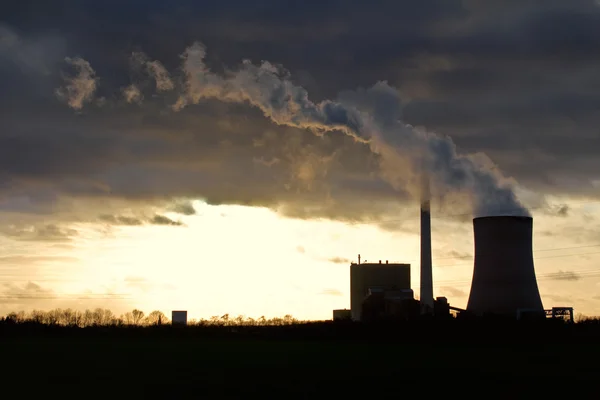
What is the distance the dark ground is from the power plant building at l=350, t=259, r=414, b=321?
2489cm

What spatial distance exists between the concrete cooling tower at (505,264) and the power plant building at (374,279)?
26014 millimetres

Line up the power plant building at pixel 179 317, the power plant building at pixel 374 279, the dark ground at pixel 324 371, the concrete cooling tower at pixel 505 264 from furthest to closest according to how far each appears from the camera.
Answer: the power plant building at pixel 179 317, the power plant building at pixel 374 279, the concrete cooling tower at pixel 505 264, the dark ground at pixel 324 371

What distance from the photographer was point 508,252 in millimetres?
53375

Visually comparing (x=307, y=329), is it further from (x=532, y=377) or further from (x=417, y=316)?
(x=532, y=377)

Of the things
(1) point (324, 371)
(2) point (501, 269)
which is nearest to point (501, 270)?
(2) point (501, 269)

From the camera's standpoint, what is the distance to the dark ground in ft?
83.5

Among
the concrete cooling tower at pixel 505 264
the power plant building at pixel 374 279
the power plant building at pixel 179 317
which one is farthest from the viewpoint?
the power plant building at pixel 179 317

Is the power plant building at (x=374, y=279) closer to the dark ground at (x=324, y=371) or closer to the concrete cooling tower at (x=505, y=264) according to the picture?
the dark ground at (x=324, y=371)

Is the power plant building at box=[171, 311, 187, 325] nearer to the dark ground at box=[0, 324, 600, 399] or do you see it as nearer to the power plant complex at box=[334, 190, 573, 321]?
the power plant complex at box=[334, 190, 573, 321]

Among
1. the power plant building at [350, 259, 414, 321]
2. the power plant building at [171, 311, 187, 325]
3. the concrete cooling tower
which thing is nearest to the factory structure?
the concrete cooling tower

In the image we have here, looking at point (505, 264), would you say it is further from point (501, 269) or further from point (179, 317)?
point (179, 317)

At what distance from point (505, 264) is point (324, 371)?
954 inches

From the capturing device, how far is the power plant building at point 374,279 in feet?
272

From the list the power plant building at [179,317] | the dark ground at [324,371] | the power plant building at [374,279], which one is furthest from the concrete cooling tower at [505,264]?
the power plant building at [179,317]
